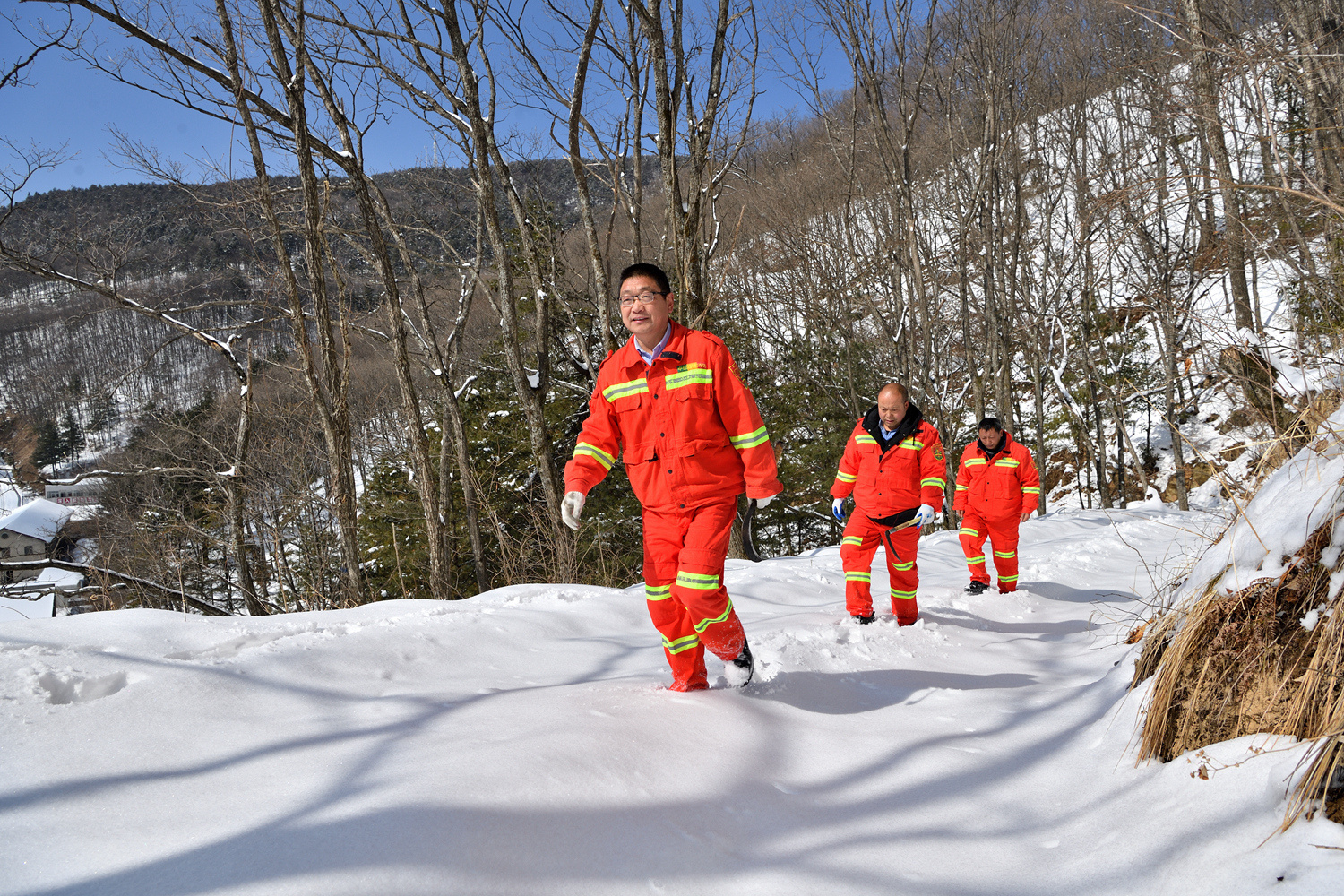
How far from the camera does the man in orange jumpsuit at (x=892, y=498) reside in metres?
5.17

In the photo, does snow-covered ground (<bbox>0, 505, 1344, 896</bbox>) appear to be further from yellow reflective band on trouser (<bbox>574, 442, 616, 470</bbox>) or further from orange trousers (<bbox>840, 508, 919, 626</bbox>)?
orange trousers (<bbox>840, 508, 919, 626</bbox>)

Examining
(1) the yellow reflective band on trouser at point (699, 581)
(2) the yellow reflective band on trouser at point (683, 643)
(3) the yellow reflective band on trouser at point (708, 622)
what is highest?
(1) the yellow reflective band on trouser at point (699, 581)

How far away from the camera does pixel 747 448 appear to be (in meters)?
3.28

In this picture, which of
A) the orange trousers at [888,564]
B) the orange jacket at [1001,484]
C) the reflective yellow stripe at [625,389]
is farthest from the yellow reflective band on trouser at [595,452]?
the orange jacket at [1001,484]

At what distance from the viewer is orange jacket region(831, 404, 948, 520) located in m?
5.22

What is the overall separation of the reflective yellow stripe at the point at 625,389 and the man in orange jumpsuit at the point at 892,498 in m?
2.36

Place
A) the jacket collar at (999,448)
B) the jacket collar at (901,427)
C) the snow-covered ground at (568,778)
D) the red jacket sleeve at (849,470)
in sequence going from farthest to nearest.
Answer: the jacket collar at (999,448) < the red jacket sleeve at (849,470) < the jacket collar at (901,427) < the snow-covered ground at (568,778)

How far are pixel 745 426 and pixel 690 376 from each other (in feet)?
1.10

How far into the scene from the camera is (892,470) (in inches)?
208

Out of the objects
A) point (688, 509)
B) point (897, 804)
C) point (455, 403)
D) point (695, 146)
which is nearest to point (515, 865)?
point (897, 804)

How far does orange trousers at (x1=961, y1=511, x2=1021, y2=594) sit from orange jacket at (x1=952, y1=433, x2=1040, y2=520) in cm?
8

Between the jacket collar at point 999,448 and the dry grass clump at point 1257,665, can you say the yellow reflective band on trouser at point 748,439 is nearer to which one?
the dry grass clump at point 1257,665

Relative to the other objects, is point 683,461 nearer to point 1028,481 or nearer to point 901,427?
point 901,427

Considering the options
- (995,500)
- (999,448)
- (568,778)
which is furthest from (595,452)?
(999,448)
